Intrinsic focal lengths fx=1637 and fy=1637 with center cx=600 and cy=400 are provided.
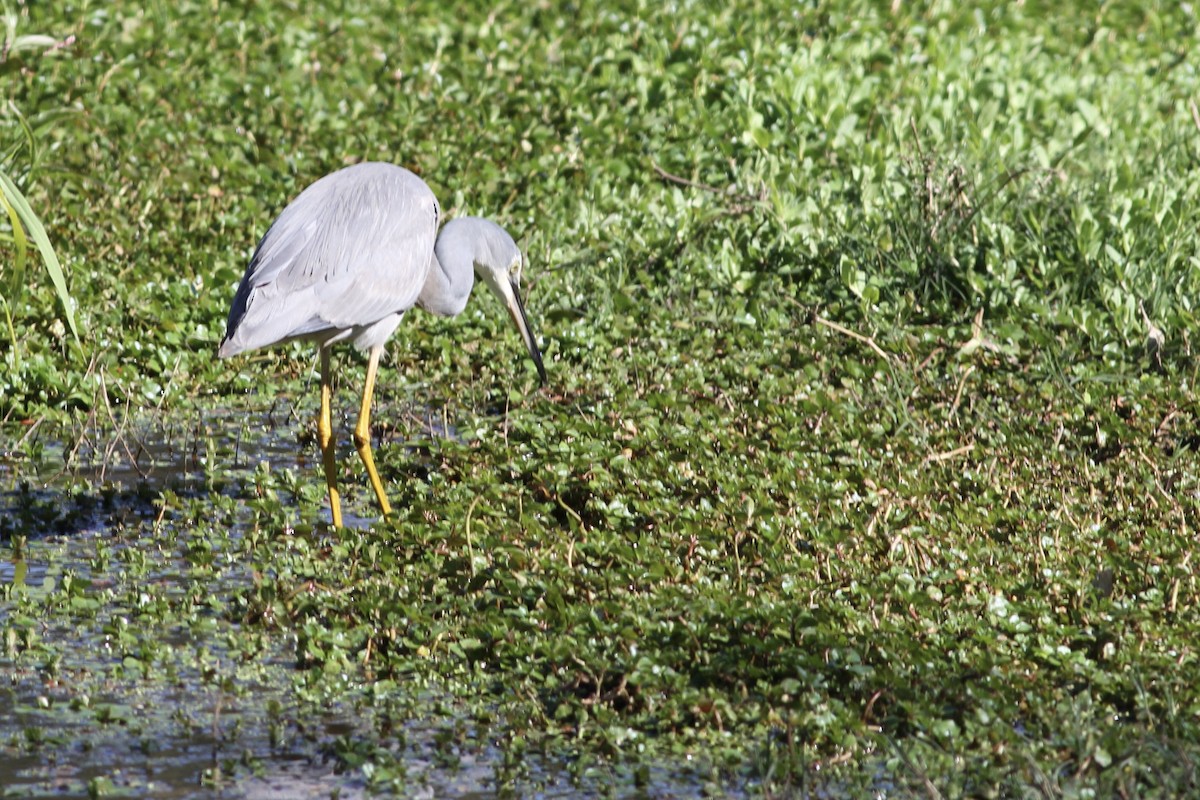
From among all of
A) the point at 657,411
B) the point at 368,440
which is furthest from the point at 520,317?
the point at 368,440

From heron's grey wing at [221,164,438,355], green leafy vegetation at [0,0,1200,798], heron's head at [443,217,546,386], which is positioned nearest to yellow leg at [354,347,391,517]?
green leafy vegetation at [0,0,1200,798]

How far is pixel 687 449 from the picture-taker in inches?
216

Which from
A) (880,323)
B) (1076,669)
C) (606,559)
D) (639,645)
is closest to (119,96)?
(880,323)

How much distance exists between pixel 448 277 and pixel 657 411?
0.89 metres

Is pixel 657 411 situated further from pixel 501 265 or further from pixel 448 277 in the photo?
pixel 448 277

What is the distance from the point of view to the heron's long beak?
19.7 ft

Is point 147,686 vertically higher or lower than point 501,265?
lower

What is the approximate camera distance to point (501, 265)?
5949 mm

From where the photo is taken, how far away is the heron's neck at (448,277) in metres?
5.65

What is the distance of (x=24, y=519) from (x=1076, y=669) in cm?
314

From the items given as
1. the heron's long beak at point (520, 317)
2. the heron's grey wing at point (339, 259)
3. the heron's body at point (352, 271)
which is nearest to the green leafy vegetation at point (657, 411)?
the heron's long beak at point (520, 317)

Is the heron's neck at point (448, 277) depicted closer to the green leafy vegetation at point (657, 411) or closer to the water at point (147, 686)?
the green leafy vegetation at point (657, 411)

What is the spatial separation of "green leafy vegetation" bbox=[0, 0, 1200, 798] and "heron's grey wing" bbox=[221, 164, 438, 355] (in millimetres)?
569

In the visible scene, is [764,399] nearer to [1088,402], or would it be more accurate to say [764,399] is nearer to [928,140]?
[1088,402]
